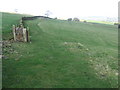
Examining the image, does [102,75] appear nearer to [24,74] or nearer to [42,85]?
[42,85]

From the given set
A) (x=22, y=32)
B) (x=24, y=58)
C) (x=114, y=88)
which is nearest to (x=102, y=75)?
(x=114, y=88)

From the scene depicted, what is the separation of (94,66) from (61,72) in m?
4.20

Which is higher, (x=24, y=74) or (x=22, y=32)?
(x=22, y=32)

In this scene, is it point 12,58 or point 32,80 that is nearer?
point 32,80

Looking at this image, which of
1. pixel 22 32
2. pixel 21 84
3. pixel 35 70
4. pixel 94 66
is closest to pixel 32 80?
pixel 21 84

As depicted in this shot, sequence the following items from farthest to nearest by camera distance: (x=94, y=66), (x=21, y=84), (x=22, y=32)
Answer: (x=22, y=32) < (x=94, y=66) < (x=21, y=84)

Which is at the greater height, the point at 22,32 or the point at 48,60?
the point at 22,32

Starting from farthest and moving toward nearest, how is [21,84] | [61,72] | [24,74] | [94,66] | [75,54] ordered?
[75,54]
[94,66]
[61,72]
[24,74]
[21,84]

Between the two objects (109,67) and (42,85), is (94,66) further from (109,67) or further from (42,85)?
(42,85)

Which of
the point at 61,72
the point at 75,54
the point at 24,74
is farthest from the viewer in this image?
the point at 75,54

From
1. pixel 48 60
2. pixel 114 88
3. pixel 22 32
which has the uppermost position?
pixel 22 32

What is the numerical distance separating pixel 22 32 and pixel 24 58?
8.48 meters

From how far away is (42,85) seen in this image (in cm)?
1405

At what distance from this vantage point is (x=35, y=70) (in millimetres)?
17047
